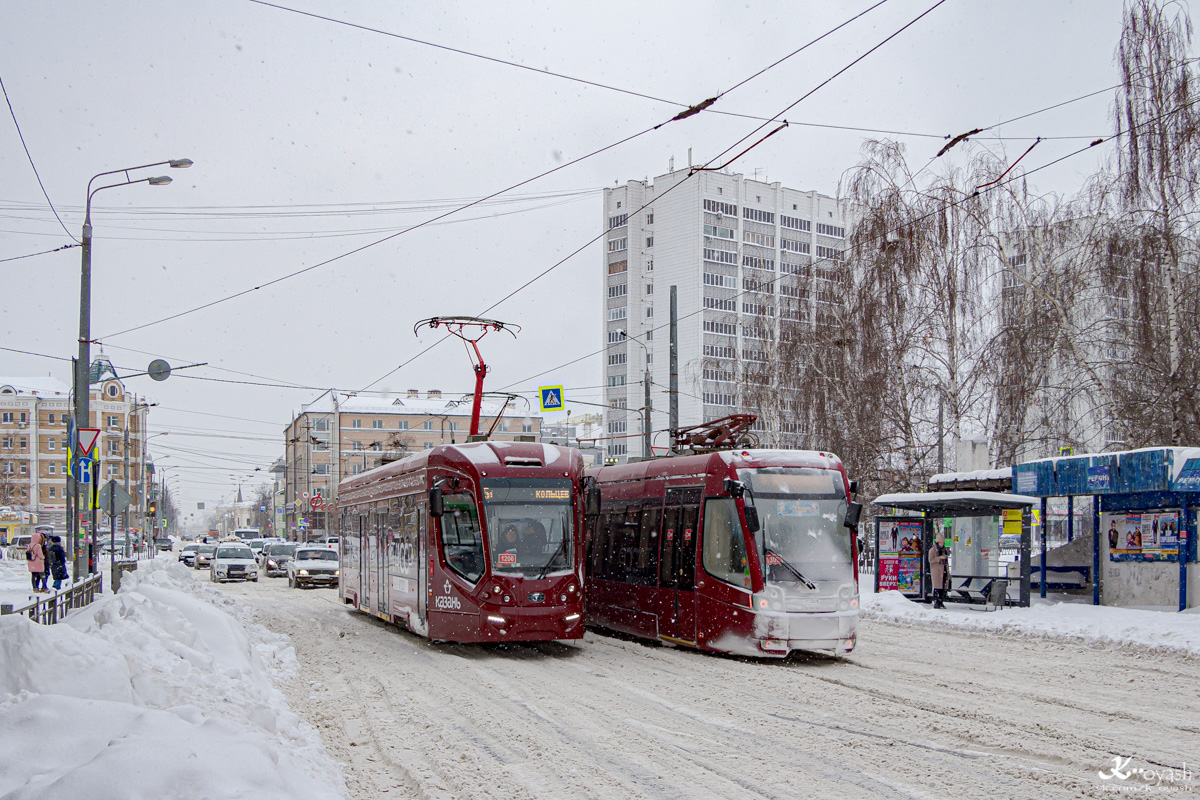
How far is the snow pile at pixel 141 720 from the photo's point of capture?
4.99 metres

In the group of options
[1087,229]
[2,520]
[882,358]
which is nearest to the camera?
[1087,229]

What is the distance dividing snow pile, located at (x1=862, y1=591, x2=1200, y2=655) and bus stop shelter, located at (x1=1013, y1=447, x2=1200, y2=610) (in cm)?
58

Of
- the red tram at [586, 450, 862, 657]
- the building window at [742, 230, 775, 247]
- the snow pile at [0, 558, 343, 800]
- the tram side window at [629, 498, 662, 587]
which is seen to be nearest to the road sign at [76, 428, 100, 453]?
the snow pile at [0, 558, 343, 800]

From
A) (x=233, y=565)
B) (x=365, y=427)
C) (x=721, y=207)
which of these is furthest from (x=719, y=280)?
(x=233, y=565)

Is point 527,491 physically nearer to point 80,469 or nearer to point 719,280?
point 80,469

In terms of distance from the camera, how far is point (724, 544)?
1385 centimetres

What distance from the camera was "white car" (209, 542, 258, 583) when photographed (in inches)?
1512

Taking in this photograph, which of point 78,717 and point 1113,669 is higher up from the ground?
point 78,717

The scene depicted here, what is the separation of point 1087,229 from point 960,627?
15.8 m

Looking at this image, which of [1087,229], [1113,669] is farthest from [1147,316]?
[1113,669]

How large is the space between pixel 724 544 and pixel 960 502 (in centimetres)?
889

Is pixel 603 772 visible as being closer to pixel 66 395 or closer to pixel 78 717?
pixel 78 717

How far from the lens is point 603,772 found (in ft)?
23.7

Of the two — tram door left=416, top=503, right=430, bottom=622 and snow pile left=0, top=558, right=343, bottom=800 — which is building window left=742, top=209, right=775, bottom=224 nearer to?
tram door left=416, top=503, right=430, bottom=622
